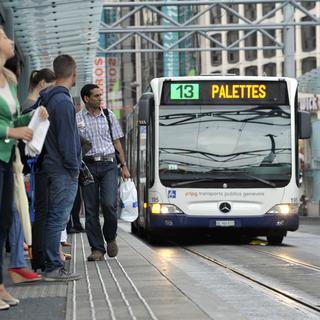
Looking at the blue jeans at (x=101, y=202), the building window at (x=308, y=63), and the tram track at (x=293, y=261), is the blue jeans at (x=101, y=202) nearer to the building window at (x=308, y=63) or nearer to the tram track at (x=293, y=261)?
the tram track at (x=293, y=261)

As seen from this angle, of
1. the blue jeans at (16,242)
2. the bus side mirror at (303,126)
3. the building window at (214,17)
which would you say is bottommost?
the blue jeans at (16,242)

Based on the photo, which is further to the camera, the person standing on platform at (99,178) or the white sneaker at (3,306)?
the person standing on platform at (99,178)

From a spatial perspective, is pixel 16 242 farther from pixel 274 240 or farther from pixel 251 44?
pixel 251 44

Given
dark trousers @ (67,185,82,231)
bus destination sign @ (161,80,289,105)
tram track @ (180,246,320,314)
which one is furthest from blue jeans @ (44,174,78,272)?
dark trousers @ (67,185,82,231)

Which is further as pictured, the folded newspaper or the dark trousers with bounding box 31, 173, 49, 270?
the dark trousers with bounding box 31, 173, 49, 270

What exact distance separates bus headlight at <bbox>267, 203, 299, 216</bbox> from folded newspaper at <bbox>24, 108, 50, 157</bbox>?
27.1ft

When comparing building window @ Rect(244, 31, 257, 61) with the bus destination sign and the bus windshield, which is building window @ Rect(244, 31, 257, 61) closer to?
the bus destination sign

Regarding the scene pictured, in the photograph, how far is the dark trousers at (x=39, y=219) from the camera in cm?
739

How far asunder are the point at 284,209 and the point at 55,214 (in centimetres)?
714

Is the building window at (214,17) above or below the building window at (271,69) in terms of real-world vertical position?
above

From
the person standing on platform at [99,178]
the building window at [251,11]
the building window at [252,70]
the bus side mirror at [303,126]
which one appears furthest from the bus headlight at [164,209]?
the building window at [252,70]

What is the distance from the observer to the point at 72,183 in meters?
7.37

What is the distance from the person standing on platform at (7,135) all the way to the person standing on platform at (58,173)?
3.68 ft

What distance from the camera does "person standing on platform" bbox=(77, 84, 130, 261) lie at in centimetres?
915
